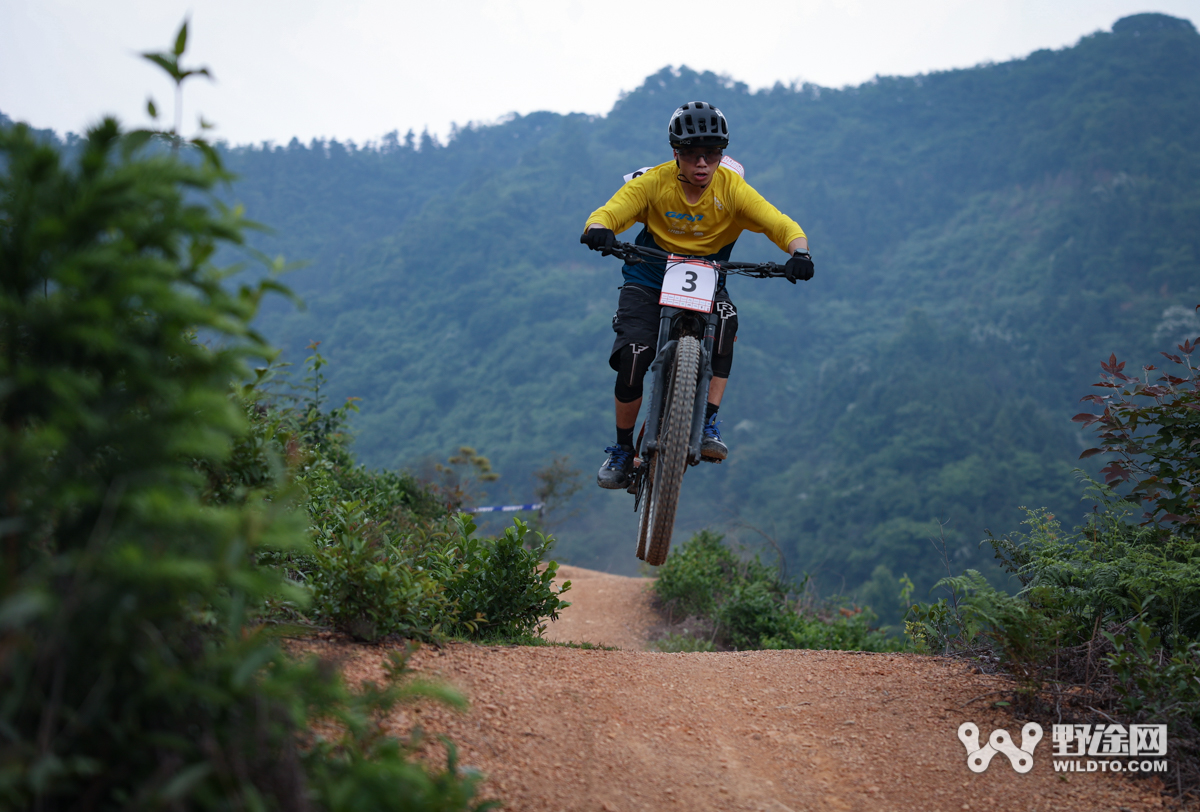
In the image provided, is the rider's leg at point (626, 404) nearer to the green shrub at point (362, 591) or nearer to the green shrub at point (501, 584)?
the green shrub at point (501, 584)

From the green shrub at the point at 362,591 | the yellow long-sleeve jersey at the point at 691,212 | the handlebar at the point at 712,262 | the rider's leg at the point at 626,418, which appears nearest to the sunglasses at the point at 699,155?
the yellow long-sleeve jersey at the point at 691,212

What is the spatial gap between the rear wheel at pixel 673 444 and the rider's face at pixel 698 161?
3.67ft

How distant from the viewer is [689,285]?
4.89 m

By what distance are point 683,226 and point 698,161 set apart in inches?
16.8

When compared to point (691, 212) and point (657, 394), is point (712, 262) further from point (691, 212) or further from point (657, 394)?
point (657, 394)

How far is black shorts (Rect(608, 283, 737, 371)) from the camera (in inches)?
204

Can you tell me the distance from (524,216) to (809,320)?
41.8m

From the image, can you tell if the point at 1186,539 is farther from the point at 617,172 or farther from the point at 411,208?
the point at 411,208

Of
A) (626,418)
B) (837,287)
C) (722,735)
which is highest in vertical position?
(837,287)

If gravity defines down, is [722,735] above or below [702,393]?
below

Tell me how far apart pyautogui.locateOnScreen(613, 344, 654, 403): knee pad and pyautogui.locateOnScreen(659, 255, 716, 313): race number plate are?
38 cm

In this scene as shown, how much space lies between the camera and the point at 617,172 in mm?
109375

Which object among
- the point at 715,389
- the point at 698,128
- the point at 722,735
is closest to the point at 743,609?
the point at 715,389

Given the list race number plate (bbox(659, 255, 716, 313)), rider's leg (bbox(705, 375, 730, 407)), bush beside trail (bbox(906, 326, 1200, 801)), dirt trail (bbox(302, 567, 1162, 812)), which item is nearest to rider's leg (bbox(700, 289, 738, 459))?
rider's leg (bbox(705, 375, 730, 407))
